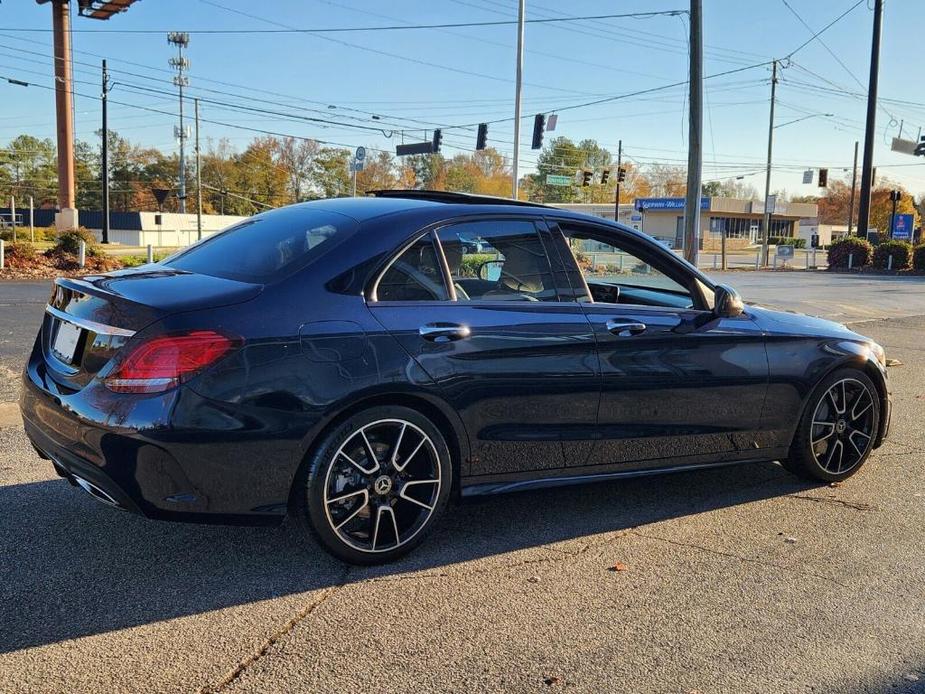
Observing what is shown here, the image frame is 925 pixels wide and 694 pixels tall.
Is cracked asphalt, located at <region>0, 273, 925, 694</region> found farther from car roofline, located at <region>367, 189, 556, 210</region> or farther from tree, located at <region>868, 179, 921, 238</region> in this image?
tree, located at <region>868, 179, 921, 238</region>

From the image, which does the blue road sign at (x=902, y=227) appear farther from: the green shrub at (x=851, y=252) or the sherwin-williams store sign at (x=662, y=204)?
the sherwin-williams store sign at (x=662, y=204)

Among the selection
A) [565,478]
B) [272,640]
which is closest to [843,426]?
[565,478]

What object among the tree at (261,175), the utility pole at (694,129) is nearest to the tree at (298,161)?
the tree at (261,175)

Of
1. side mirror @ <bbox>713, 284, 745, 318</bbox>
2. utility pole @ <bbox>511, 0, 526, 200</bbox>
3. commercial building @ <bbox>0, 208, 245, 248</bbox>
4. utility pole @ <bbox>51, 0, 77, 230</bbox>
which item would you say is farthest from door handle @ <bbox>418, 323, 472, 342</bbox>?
commercial building @ <bbox>0, 208, 245, 248</bbox>

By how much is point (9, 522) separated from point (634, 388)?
3.11 metres

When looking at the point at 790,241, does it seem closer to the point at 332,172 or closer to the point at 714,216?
the point at 714,216

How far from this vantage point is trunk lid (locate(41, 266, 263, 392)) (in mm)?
3252

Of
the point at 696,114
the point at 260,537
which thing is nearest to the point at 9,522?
the point at 260,537

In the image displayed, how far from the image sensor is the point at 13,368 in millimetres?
7723

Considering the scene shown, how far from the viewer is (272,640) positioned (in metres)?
2.99

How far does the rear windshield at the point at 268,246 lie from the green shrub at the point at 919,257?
38774mm

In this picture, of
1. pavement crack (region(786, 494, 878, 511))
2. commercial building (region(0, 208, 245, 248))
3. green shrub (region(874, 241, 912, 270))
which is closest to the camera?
pavement crack (region(786, 494, 878, 511))

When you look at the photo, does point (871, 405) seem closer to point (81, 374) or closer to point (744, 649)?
point (744, 649)

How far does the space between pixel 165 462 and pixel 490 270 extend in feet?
5.80
